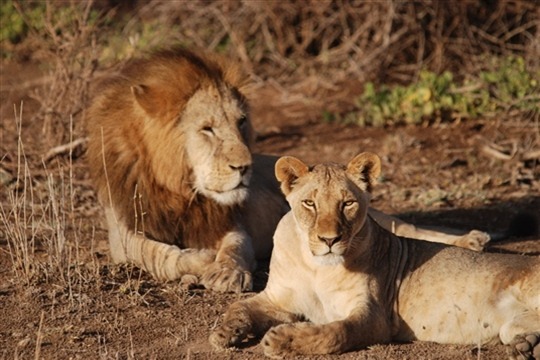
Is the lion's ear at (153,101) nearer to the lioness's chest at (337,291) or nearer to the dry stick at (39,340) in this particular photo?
the dry stick at (39,340)

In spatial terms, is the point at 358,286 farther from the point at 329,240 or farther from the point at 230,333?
the point at 230,333

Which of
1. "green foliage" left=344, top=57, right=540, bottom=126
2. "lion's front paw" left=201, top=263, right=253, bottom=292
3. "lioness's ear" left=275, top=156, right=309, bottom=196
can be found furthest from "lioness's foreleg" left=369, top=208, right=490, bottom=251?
"green foliage" left=344, top=57, right=540, bottom=126

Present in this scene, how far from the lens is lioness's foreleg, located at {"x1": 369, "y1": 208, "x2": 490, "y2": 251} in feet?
20.8

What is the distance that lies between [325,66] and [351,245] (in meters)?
7.04

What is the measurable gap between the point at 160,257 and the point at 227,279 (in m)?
0.48

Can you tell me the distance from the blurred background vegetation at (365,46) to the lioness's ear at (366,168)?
176 inches

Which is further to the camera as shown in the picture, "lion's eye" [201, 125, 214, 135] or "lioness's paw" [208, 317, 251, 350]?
"lion's eye" [201, 125, 214, 135]

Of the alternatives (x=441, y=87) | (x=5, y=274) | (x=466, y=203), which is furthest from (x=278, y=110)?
(x=5, y=274)

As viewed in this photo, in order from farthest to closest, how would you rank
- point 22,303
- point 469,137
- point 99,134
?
point 469,137, point 99,134, point 22,303

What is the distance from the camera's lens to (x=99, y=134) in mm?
6664

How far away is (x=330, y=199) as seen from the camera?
15.7ft

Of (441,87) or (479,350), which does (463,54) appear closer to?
(441,87)

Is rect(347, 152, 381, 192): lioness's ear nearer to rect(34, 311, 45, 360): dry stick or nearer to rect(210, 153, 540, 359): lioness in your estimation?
rect(210, 153, 540, 359): lioness

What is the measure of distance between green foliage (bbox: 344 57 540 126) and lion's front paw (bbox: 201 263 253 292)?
4303mm
